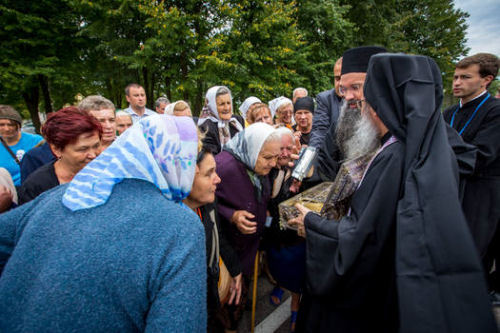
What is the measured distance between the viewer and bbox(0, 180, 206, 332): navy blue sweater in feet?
2.54

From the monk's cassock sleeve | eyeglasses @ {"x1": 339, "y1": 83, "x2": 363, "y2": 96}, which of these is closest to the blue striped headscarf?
the monk's cassock sleeve

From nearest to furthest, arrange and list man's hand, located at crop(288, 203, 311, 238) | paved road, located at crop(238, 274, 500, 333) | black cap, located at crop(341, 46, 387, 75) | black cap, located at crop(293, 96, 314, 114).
Result: man's hand, located at crop(288, 203, 311, 238)
black cap, located at crop(341, 46, 387, 75)
paved road, located at crop(238, 274, 500, 333)
black cap, located at crop(293, 96, 314, 114)

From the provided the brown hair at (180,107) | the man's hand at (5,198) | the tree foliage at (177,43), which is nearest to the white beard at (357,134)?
the man's hand at (5,198)

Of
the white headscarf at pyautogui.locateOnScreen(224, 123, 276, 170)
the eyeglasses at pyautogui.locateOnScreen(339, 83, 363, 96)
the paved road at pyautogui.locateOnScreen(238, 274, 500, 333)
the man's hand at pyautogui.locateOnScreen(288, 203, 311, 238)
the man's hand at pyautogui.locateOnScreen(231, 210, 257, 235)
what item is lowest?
the paved road at pyautogui.locateOnScreen(238, 274, 500, 333)

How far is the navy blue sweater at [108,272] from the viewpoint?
773 millimetres

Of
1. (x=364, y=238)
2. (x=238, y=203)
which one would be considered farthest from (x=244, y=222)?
(x=364, y=238)

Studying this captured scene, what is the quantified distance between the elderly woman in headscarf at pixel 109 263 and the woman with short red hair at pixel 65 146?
1305mm

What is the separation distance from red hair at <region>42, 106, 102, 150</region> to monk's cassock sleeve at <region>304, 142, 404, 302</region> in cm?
206

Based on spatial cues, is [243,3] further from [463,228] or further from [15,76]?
[463,228]

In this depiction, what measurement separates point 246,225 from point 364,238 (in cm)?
111

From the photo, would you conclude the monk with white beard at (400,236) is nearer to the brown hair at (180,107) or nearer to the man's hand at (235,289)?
the man's hand at (235,289)

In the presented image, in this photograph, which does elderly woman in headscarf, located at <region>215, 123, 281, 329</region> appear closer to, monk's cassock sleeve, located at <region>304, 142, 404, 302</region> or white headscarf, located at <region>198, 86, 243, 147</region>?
monk's cassock sleeve, located at <region>304, 142, 404, 302</region>

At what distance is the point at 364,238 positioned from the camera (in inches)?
52.2

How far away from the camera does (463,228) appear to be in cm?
104
